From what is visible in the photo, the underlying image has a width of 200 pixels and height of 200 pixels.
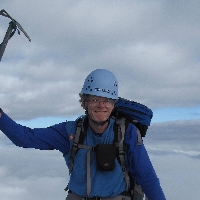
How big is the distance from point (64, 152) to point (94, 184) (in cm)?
89

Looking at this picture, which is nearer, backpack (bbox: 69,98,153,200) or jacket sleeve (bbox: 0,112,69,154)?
backpack (bbox: 69,98,153,200)

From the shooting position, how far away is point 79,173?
17.3 ft

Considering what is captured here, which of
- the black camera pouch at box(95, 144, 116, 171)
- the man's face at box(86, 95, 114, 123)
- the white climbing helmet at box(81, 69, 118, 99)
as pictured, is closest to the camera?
the black camera pouch at box(95, 144, 116, 171)

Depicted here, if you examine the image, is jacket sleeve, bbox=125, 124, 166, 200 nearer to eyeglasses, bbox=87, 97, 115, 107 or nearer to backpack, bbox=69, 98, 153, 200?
backpack, bbox=69, 98, 153, 200

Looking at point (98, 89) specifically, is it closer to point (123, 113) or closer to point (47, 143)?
point (123, 113)

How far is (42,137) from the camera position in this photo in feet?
18.4

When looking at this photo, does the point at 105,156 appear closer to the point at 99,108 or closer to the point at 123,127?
the point at 123,127

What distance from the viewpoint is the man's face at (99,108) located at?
5188 mm

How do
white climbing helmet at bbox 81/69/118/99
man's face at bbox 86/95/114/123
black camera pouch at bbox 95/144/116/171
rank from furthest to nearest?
white climbing helmet at bbox 81/69/118/99, man's face at bbox 86/95/114/123, black camera pouch at bbox 95/144/116/171

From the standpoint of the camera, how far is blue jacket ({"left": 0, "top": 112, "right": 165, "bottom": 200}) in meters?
5.19

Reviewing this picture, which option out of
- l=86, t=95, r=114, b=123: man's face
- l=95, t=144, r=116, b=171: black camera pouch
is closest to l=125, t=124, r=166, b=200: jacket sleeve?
l=95, t=144, r=116, b=171: black camera pouch

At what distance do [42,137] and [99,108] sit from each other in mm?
1279

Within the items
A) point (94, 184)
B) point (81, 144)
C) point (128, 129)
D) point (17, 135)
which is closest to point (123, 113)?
point (128, 129)

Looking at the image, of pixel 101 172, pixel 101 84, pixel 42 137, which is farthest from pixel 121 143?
pixel 42 137
